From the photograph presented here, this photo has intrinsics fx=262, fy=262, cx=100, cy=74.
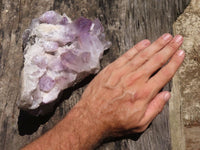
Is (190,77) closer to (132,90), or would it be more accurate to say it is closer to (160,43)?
(160,43)

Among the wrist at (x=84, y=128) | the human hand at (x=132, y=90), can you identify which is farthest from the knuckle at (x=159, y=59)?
the wrist at (x=84, y=128)

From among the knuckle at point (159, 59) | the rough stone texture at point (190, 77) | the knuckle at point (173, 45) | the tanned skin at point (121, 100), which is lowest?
the rough stone texture at point (190, 77)

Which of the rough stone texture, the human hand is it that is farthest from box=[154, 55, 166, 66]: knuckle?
the rough stone texture

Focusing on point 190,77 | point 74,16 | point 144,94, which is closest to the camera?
point 144,94

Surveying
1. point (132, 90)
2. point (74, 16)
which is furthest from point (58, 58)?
point (132, 90)

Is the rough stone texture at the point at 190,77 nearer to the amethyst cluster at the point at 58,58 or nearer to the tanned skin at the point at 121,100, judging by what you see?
the tanned skin at the point at 121,100
